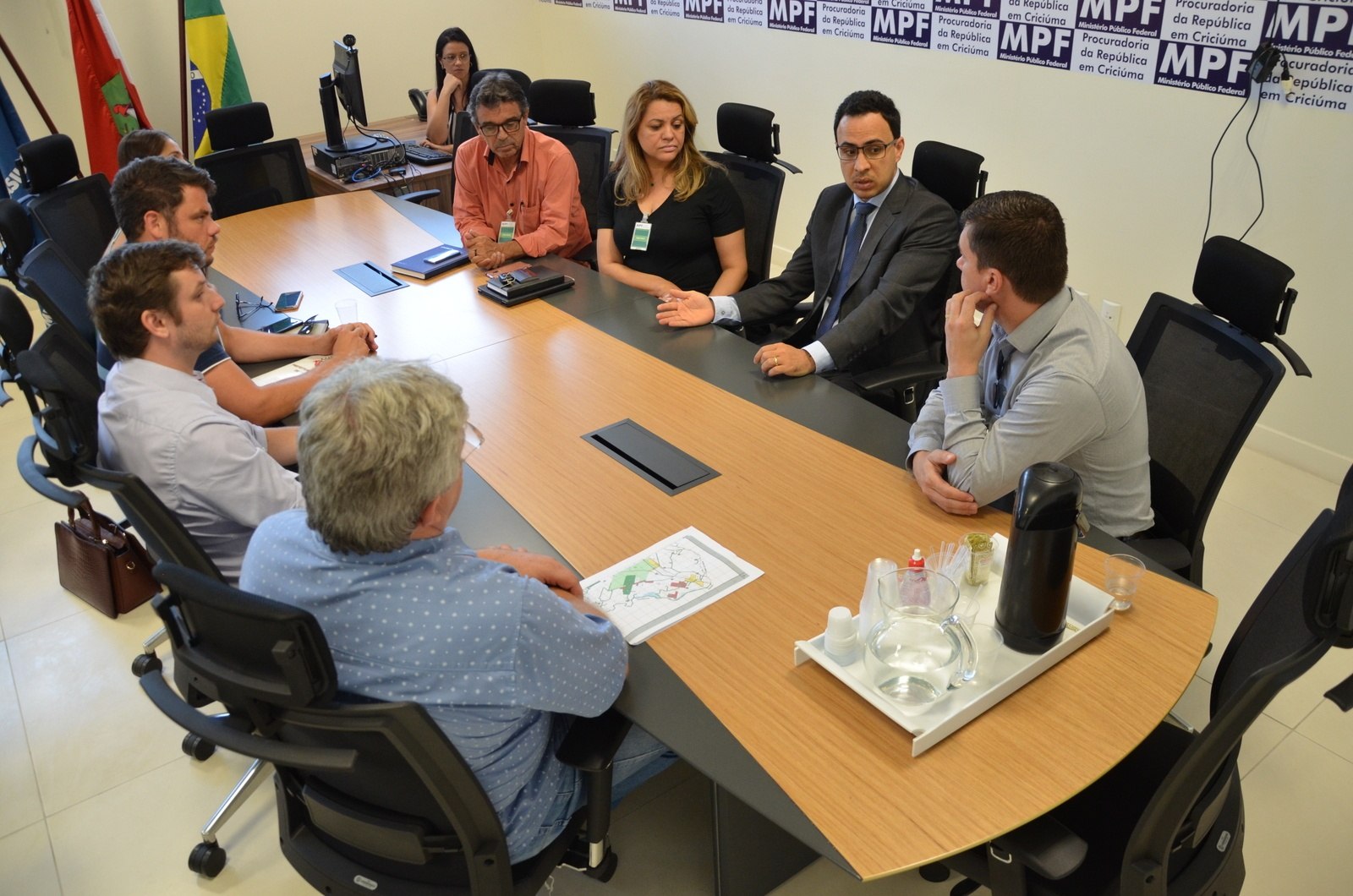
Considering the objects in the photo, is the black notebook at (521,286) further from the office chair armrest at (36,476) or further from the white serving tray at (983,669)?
the white serving tray at (983,669)

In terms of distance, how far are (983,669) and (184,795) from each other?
208 cm

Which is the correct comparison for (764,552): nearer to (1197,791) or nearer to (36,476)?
(1197,791)

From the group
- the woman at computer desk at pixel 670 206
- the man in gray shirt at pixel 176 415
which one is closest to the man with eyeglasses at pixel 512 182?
the woman at computer desk at pixel 670 206

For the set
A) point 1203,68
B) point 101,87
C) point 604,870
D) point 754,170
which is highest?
point 1203,68

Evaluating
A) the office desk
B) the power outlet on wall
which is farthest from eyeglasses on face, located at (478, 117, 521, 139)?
the power outlet on wall

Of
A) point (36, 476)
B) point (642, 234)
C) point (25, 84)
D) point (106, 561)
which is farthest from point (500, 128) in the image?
point (25, 84)

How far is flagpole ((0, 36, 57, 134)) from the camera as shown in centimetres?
562

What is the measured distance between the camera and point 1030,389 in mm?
2039

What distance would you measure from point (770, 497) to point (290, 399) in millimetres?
1367

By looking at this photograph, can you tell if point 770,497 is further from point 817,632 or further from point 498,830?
point 498,830

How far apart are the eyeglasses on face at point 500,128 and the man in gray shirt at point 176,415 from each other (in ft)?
5.75

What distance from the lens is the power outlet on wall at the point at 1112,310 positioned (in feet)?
13.4

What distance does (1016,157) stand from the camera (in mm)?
4289

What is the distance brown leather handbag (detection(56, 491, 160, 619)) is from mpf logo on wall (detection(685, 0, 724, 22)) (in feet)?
13.8
